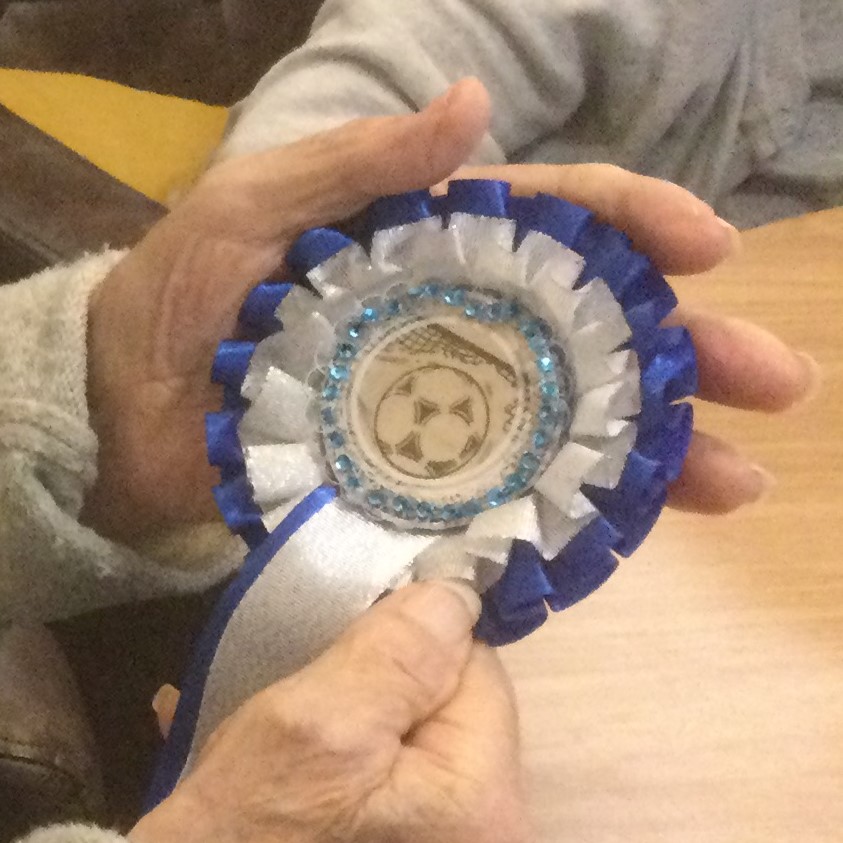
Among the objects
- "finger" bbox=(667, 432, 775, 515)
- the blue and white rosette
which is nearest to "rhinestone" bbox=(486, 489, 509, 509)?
the blue and white rosette

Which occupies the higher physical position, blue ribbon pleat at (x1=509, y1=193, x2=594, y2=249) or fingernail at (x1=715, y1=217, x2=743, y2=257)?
blue ribbon pleat at (x1=509, y1=193, x2=594, y2=249)

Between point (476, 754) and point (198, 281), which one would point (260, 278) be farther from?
point (476, 754)

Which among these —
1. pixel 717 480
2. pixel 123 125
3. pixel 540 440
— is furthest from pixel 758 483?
pixel 123 125

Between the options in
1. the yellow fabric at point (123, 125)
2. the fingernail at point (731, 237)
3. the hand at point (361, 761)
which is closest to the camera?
the hand at point (361, 761)

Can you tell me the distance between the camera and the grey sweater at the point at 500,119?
0.47 metres

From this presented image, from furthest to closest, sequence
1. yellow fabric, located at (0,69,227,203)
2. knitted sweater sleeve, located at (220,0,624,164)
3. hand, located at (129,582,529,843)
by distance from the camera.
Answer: yellow fabric, located at (0,69,227,203) < knitted sweater sleeve, located at (220,0,624,164) < hand, located at (129,582,529,843)

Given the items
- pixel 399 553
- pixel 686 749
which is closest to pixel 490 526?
pixel 399 553

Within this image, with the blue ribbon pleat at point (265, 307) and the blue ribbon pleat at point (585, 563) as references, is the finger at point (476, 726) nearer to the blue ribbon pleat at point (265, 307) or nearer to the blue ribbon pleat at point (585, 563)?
the blue ribbon pleat at point (585, 563)

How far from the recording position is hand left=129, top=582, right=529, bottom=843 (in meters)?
0.33

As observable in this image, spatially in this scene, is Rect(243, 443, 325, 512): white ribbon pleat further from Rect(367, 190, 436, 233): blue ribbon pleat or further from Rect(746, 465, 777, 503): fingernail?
Rect(746, 465, 777, 503): fingernail

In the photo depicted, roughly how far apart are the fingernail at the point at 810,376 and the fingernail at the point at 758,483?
41mm

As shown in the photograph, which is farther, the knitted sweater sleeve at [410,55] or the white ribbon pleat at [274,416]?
the knitted sweater sleeve at [410,55]

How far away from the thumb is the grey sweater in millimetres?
190

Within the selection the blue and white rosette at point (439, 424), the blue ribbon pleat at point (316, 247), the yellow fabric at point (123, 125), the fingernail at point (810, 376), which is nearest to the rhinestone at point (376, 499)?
the blue and white rosette at point (439, 424)
